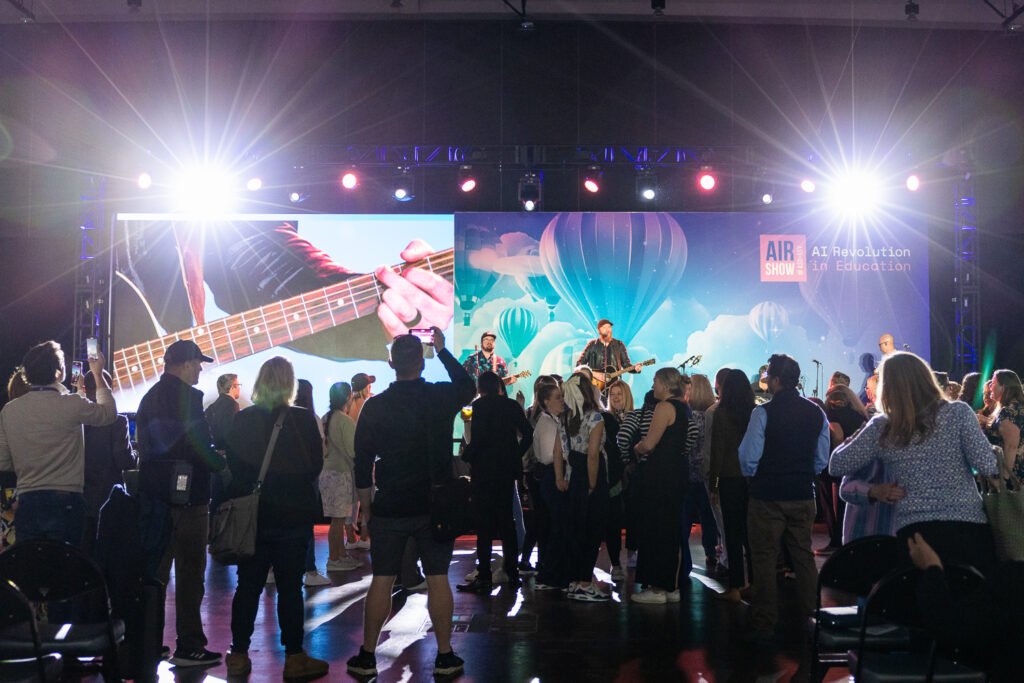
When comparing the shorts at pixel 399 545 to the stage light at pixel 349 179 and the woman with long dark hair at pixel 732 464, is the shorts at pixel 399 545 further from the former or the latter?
the stage light at pixel 349 179

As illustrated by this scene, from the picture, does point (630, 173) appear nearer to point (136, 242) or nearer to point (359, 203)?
point (359, 203)

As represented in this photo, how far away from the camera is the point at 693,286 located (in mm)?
10602

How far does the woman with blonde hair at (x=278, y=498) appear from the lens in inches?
150

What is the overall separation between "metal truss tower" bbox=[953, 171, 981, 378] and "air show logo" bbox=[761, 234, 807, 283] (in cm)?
177

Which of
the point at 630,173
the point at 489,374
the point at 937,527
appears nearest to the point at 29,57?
the point at 630,173

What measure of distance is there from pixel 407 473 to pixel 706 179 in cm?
740

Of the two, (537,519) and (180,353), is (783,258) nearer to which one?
(537,519)

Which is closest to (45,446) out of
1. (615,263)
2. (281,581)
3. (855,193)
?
(281,581)

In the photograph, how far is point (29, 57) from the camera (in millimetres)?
10375

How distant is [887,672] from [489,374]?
3.50m

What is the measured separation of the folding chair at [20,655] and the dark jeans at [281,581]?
106 centimetres

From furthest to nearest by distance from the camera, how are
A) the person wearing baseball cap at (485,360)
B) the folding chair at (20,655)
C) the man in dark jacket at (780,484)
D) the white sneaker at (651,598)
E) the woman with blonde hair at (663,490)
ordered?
1. the person wearing baseball cap at (485,360)
2. the white sneaker at (651,598)
3. the woman with blonde hair at (663,490)
4. the man in dark jacket at (780,484)
5. the folding chair at (20,655)

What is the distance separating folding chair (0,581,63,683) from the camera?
2463mm

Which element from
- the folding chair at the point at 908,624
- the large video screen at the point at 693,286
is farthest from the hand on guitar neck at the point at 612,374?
the folding chair at the point at 908,624
